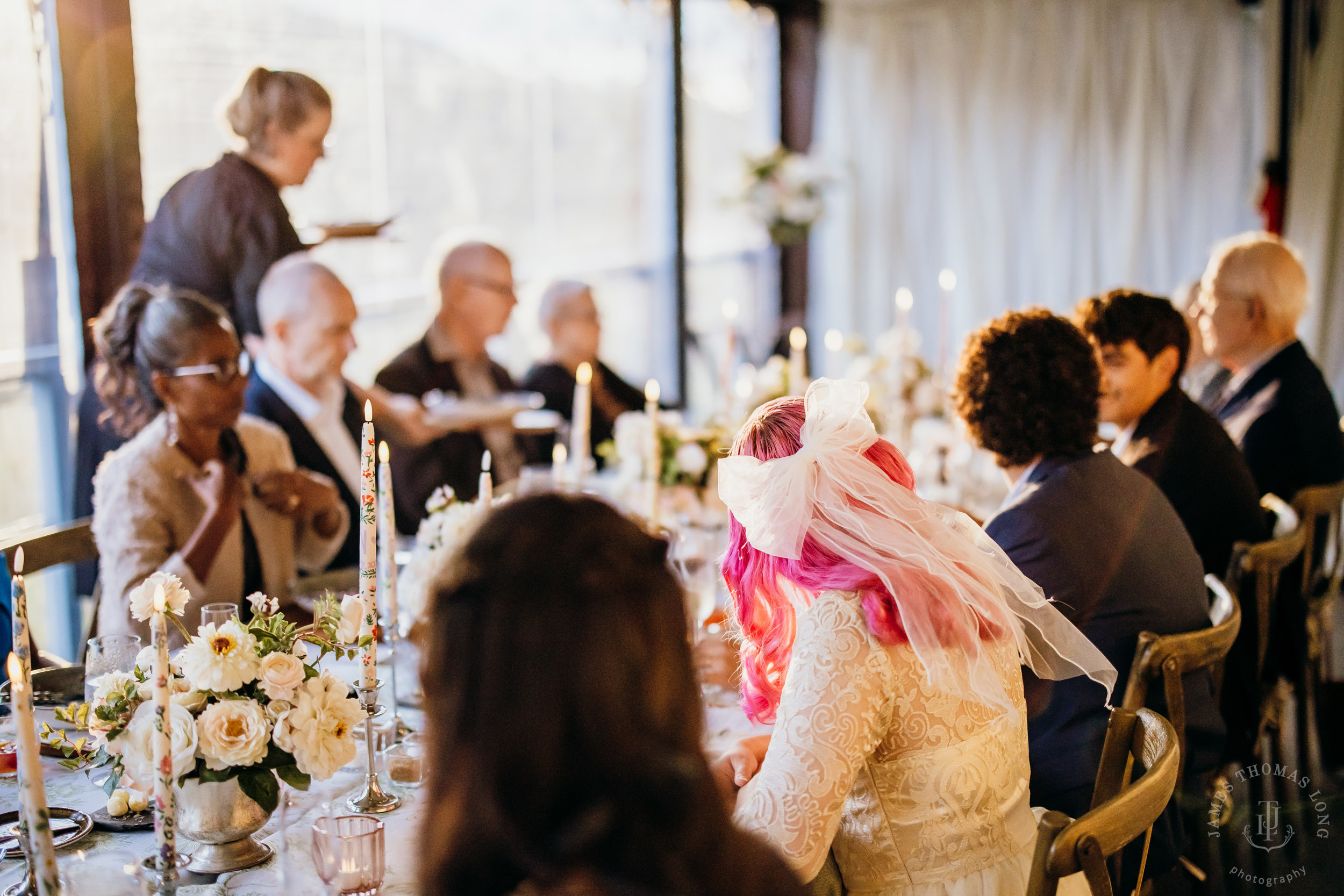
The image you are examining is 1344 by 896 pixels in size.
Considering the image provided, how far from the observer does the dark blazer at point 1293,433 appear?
3.00 meters

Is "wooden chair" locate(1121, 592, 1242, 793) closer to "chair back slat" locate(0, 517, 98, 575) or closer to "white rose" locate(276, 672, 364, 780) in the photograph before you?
"white rose" locate(276, 672, 364, 780)

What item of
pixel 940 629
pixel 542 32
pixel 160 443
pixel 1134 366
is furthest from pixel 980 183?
pixel 940 629

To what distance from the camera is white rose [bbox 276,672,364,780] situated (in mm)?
1165

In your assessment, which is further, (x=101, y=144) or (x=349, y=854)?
(x=101, y=144)

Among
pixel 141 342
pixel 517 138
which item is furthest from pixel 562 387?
pixel 141 342

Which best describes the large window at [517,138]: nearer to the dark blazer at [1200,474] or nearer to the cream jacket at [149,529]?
the cream jacket at [149,529]

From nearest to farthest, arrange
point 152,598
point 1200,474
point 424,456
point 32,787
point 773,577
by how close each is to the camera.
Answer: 1. point 32,787
2. point 152,598
3. point 773,577
4. point 1200,474
5. point 424,456

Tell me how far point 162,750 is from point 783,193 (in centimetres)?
507

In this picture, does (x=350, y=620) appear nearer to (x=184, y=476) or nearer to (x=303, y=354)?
(x=184, y=476)

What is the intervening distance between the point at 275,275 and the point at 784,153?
3.47m

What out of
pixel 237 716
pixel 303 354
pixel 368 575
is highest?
pixel 303 354

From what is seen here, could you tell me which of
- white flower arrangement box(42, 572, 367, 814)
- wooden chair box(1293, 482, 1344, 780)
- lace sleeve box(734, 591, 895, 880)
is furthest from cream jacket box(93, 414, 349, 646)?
wooden chair box(1293, 482, 1344, 780)

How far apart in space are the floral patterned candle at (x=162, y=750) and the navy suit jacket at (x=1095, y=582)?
1.28 meters

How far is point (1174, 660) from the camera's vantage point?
1573 mm
